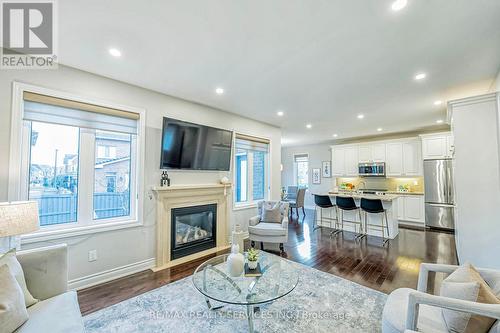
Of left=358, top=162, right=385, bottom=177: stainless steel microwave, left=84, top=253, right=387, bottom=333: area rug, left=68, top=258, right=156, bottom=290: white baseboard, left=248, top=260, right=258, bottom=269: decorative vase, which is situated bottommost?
left=84, top=253, right=387, bottom=333: area rug

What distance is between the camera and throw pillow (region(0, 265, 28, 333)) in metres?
1.23

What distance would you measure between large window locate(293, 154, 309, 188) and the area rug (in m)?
6.71

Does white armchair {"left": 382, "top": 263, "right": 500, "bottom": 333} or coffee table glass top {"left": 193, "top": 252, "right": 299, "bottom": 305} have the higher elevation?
white armchair {"left": 382, "top": 263, "right": 500, "bottom": 333}

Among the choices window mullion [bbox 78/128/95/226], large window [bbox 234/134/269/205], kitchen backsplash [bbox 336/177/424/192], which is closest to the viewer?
window mullion [bbox 78/128/95/226]

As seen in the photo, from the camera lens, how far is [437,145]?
18.3 ft

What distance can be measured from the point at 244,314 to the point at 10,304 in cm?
172

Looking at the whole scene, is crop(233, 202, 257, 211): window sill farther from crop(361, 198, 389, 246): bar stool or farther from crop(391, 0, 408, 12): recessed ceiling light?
crop(391, 0, 408, 12): recessed ceiling light

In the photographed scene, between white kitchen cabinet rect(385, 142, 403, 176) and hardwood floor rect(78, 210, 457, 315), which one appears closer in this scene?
hardwood floor rect(78, 210, 457, 315)

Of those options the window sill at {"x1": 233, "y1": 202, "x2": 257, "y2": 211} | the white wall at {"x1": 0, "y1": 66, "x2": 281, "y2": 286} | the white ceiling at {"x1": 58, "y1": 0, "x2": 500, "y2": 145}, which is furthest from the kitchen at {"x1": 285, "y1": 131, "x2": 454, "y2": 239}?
the white wall at {"x1": 0, "y1": 66, "x2": 281, "y2": 286}

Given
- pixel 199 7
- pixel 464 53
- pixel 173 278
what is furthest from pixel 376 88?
pixel 173 278

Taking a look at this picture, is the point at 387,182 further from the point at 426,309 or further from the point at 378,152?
the point at 426,309

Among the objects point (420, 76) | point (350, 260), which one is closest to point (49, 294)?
point (350, 260)

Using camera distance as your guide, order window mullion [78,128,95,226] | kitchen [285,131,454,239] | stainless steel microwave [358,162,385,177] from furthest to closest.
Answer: stainless steel microwave [358,162,385,177] < kitchen [285,131,454,239] < window mullion [78,128,95,226]

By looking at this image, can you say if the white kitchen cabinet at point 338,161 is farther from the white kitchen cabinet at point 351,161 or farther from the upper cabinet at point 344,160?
the white kitchen cabinet at point 351,161
